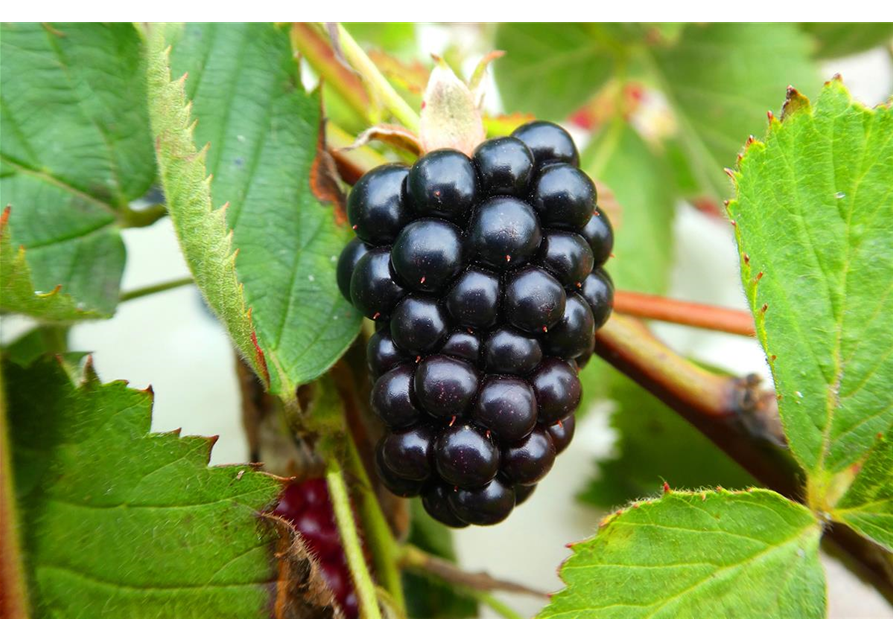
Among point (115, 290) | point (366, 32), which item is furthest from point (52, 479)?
point (366, 32)

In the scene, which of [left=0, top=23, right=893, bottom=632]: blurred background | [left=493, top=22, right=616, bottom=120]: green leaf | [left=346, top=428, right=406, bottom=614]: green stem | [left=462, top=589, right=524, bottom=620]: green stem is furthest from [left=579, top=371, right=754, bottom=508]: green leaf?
[left=493, top=22, right=616, bottom=120]: green leaf

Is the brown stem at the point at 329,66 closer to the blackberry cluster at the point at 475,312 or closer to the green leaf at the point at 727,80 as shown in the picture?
the blackberry cluster at the point at 475,312

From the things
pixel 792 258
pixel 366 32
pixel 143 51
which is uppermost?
pixel 366 32

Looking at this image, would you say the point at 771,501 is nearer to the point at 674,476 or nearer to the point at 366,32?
the point at 674,476

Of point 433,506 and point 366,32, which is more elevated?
point 366,32

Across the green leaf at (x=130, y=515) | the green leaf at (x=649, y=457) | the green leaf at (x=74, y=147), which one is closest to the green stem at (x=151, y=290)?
the green leaf at (x=74, y=147)

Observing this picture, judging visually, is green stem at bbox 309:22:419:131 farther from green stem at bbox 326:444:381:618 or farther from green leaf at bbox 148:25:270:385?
green stem at bbox 326:444:381:618

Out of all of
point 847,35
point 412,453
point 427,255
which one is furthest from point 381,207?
point 847,35
